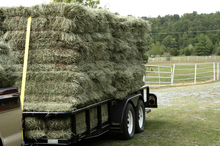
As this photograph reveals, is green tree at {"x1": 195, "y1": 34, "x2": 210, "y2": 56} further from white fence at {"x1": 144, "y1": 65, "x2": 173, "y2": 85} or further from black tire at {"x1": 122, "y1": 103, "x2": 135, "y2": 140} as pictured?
black tire at {"x1": 122, "y1": 103, "x2": 135, "y2": 140}

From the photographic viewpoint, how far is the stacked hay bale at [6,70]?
12.5ft

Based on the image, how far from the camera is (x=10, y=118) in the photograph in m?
3.73

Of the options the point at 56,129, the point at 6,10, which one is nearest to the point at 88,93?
the point at 56,129

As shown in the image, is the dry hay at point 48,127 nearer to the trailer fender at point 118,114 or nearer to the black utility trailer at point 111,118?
the black utility trailer at point 111,118

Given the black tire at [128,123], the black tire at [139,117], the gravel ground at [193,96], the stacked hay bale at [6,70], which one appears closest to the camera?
the stacked hay bale at [6,70]

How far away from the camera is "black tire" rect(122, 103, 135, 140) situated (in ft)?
21.5

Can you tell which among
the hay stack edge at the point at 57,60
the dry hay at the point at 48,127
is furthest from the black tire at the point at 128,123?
the dry hay at the point at 48,127

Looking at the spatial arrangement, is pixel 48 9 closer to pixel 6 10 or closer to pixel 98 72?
pixel 6 10

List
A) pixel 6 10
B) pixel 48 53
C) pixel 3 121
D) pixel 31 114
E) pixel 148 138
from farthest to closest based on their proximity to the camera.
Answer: pixel 148 138, pixel 6 10, pixel 48 53, pixel 31 114, pixel 3 121

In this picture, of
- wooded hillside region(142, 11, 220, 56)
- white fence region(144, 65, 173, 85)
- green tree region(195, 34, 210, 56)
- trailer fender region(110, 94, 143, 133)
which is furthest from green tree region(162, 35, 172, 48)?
trailer fender region(110, 94, 143, 133)

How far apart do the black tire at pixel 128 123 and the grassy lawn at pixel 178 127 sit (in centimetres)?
15

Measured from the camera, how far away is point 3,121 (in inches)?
141

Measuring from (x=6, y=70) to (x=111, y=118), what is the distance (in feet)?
10.1

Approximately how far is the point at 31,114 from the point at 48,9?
188 centimetres
